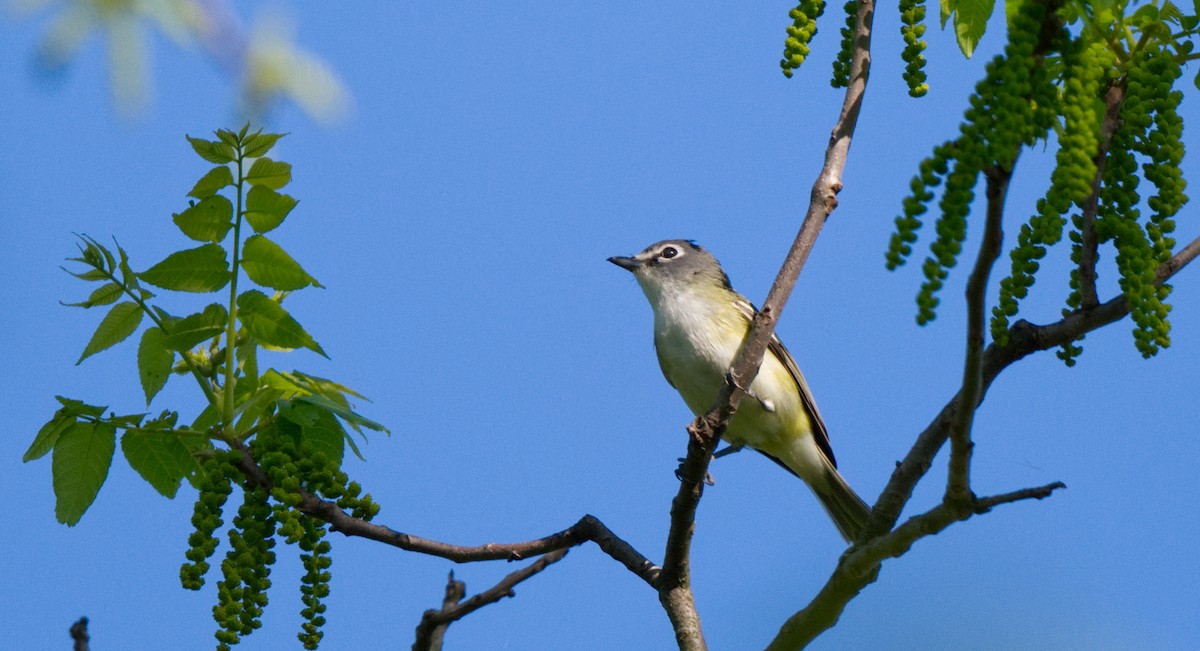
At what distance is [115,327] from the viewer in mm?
4434

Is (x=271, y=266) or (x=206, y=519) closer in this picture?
(x=206, y=519)

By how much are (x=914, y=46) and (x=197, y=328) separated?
259 cm

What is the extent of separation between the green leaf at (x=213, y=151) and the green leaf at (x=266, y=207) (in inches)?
6.3

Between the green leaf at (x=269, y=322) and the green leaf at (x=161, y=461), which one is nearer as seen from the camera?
the green leaf at (x=269, y=322)

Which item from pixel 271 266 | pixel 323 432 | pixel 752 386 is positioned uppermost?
pixel 752 386

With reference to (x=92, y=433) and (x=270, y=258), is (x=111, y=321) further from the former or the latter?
(x=270, y=258)

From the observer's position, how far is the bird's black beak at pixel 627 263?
26.0ft

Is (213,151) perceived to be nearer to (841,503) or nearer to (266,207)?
(266,207)

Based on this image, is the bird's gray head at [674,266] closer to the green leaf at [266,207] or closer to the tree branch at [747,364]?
the tree branch at [747,364]

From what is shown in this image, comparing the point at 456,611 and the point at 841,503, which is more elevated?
the point at 841,503

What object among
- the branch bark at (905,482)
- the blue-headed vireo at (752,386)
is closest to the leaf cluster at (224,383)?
the branch bark at (905,482)

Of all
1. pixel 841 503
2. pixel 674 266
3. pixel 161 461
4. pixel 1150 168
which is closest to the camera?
pixel 1150 168

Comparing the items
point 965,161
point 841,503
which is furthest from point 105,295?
point 841,503

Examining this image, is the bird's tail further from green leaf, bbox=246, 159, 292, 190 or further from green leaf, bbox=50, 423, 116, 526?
green leaf, bbox=50, 423, 116, 526
